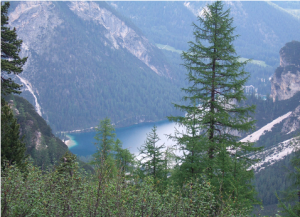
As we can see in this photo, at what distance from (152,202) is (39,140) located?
45.2 metres

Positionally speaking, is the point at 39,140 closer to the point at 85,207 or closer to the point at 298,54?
the point at 85,207

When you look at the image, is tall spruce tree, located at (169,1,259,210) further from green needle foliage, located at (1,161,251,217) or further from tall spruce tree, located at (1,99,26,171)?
tall spruce tree, located at (1,99,26,171)

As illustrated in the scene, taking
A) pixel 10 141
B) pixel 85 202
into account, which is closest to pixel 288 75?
pixel 10 141

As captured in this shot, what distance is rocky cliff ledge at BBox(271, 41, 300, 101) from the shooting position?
142m

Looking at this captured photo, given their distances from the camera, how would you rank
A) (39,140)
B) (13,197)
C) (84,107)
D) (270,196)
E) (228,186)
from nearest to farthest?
(13,197), (228,186), (39,140), (270,196), (84,107)

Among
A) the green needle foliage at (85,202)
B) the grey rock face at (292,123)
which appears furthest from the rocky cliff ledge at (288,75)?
the green needle foliage at (85,202)

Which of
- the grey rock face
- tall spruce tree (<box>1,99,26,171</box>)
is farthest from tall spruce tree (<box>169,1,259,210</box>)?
the grey rock face

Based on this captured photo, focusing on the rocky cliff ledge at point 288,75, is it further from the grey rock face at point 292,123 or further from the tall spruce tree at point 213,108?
the tall spruce tree at point 213,108

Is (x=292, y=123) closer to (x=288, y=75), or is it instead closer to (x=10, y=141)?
(x=288, y=75)

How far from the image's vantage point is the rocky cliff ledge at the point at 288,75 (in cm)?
14175

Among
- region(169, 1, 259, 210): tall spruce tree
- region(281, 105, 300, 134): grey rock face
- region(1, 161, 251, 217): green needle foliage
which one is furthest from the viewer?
region(281, 105, 300, 134): grey rock face

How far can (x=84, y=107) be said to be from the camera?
199 meters

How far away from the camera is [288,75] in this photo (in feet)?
474

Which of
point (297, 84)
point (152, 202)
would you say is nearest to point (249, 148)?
point (152, 202)
